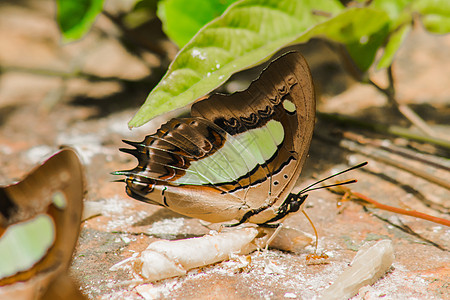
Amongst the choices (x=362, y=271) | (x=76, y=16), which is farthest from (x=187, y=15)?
(x=362, y=271)

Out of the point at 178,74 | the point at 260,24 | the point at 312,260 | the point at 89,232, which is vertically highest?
the point at 260,24

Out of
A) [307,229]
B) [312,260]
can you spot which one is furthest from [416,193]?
[312,260]

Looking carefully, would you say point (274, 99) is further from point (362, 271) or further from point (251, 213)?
point (362, 271)

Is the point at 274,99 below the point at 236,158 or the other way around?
the other way around

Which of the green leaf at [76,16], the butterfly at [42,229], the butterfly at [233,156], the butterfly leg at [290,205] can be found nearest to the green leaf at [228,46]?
the butterfly at [233,156]

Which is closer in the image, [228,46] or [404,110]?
[228,46]

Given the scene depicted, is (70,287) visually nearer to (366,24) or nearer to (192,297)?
(192,297)

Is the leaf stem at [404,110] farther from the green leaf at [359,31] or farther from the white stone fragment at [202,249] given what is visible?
the white stone fragment at [202,249]

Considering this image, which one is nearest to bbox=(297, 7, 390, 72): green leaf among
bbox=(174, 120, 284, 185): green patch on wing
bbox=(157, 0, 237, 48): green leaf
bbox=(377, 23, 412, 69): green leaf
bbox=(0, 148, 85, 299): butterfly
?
bbox=(377, 23, 412, 69): green leaf
